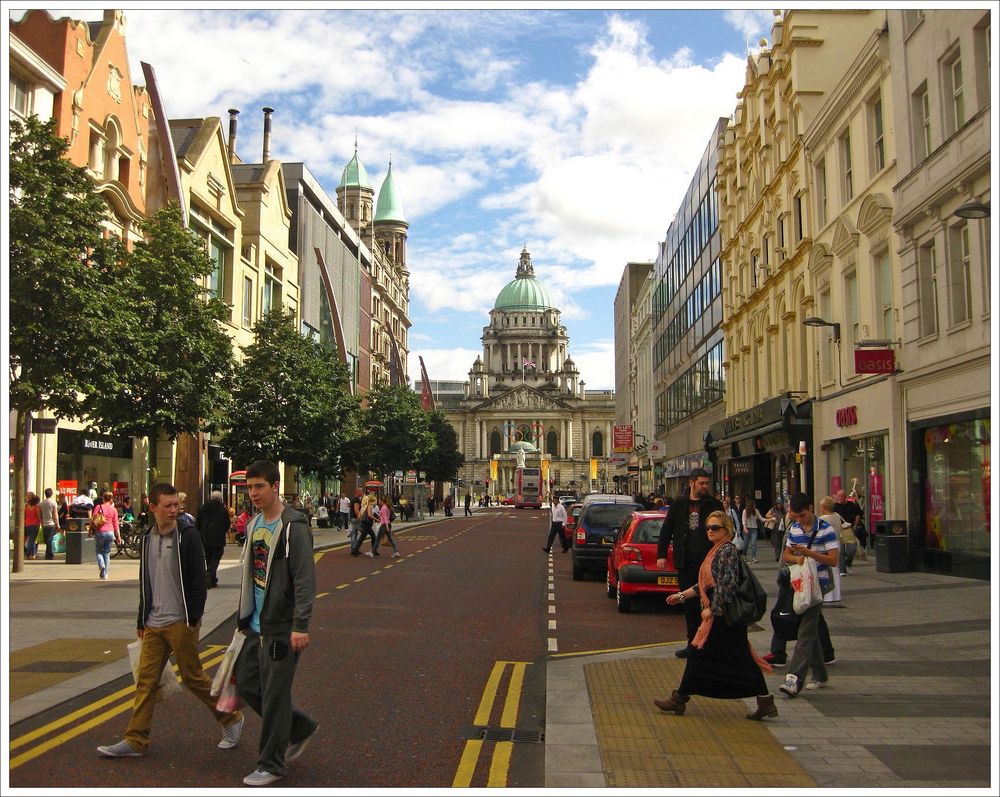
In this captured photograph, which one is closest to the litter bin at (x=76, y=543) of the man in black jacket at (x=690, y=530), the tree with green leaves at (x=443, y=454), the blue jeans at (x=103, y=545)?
the blue jeans at (x=103, y=545)

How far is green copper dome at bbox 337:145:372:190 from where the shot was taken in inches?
4037

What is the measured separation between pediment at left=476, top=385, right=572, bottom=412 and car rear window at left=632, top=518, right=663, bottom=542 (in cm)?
15882

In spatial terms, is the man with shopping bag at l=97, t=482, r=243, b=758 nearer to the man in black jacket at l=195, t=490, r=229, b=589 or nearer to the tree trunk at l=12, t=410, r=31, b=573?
the man in black jacket at l=195, t=490, r=229, b=589

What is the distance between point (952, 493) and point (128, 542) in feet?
59.6

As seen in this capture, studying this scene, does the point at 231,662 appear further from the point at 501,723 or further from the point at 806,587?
the point at 806,587

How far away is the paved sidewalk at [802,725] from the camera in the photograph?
6.16 meters

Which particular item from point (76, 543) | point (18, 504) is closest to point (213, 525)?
point (18, 504)

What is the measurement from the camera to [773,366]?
3259cm

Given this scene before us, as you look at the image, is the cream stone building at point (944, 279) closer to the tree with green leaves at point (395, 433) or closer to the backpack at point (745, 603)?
the backpack at point (745, 603)

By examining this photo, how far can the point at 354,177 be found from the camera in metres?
103

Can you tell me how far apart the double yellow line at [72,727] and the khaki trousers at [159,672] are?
0.51 metres

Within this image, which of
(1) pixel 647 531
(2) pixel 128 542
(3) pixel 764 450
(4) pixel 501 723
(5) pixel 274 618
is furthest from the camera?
(3) pixel 764 450

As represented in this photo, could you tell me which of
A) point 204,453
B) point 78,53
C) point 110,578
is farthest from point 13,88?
point 204,453

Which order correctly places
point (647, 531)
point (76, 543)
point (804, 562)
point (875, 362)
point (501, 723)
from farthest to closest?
1. point (76, 543)
2. point (875, 362)
3. point (647, 531)
4. point (804, 562)
5. point (501, 723)
